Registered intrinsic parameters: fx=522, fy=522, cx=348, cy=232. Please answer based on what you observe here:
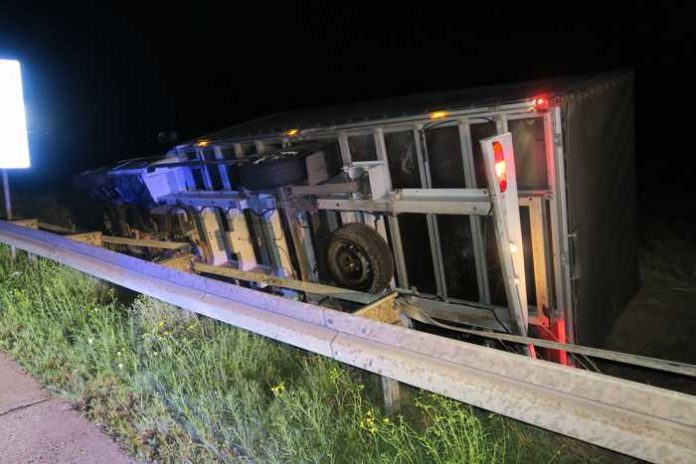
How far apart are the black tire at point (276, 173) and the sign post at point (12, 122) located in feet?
10.5

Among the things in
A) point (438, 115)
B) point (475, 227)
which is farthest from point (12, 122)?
point (475, 227)

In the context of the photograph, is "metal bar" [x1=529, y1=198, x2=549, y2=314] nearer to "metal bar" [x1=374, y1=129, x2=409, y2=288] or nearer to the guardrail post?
"metal bar" [x1=374, y1=129, x2=409, y2=288]

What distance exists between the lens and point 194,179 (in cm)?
684

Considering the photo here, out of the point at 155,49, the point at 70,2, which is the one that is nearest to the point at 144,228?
the point at 155,49

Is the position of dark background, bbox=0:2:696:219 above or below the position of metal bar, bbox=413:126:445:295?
above

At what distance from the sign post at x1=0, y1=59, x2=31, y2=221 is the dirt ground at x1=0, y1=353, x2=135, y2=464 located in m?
3.73

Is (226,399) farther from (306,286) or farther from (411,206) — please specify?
(411,206)

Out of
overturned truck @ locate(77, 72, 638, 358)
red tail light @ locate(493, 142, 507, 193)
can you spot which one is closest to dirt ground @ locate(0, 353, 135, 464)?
overturned truck @ locate(77, 72, 638, 358)

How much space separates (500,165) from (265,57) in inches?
564

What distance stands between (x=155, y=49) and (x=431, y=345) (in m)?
17.6

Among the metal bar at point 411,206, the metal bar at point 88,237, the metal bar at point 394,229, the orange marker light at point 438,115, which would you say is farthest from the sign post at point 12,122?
the orange marker light at point 438,115

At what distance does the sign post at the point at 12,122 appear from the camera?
613 cm

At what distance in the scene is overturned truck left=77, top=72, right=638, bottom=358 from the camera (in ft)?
12.6

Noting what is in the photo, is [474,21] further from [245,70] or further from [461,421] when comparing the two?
[461,421]
